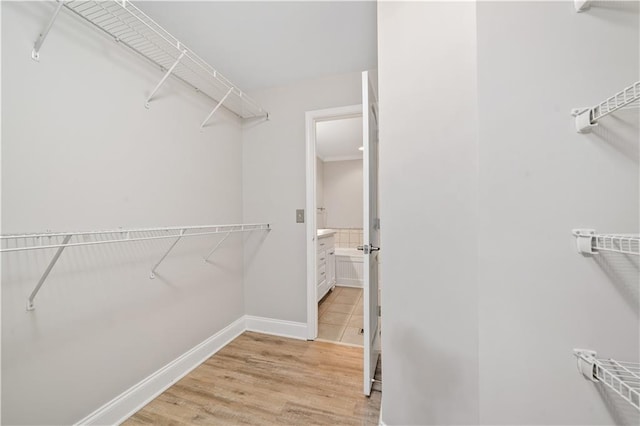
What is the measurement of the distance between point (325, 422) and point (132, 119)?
6.94 ft

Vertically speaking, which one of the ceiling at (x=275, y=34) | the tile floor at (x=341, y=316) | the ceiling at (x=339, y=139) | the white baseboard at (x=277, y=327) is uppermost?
the ceiling at (x=275, y=34)

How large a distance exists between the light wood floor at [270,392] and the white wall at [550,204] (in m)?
0.86

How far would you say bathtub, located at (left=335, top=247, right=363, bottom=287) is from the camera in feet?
13.0

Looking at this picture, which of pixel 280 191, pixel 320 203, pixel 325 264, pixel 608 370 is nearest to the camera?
pixel 608 370

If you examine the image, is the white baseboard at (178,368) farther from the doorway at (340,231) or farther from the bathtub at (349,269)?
the bathtub at (349,269)

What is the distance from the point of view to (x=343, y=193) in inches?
188

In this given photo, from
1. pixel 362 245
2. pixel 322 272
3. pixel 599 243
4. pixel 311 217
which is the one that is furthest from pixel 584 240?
pixel 322 272

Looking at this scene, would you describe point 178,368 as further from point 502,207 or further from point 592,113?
point 592,113

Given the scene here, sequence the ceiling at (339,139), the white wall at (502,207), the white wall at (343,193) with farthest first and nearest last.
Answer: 1. the white wall at (343,193)
2. the ceiling at (339,139)
3. the white wall at (502,207)

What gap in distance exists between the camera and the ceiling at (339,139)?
3.16 metres

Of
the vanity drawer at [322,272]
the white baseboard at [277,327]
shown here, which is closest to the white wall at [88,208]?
the white baseboard at [277,327]

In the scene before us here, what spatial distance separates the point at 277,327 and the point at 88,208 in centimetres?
177

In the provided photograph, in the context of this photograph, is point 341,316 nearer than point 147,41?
No

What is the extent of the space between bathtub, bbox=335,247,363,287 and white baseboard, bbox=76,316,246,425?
2231mm
